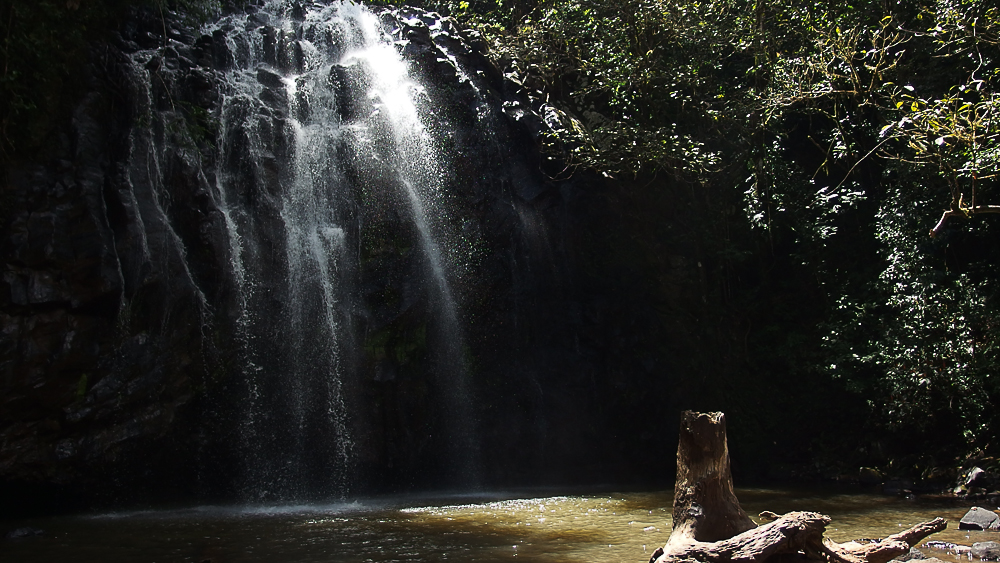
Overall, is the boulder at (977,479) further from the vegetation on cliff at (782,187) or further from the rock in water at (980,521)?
the rock in water at (980,521)

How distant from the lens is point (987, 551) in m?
5.13

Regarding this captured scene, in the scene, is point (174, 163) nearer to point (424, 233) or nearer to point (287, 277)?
point (287, 277)

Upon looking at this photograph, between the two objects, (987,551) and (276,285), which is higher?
(276,285)

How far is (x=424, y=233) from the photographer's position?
12.0m

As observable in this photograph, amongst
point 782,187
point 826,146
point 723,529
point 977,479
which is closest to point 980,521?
point 977,479

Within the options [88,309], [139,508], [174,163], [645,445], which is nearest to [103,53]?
[174,163]

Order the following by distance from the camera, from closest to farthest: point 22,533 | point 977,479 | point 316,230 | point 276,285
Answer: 1. point 22,533
2. point 977,479
3. point 276,285
4. point 316,230

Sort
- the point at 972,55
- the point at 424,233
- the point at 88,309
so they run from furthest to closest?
the point at 424,233, the point at 972,55, the point at 88,309

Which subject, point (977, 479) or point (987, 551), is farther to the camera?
point (977, 479)

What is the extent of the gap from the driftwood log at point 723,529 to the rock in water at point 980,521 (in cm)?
285

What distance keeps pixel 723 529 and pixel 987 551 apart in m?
2.45

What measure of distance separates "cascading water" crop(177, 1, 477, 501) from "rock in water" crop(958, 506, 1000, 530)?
675cm

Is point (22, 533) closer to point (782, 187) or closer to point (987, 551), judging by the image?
point (987, 551)

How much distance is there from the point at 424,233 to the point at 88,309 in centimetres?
513
